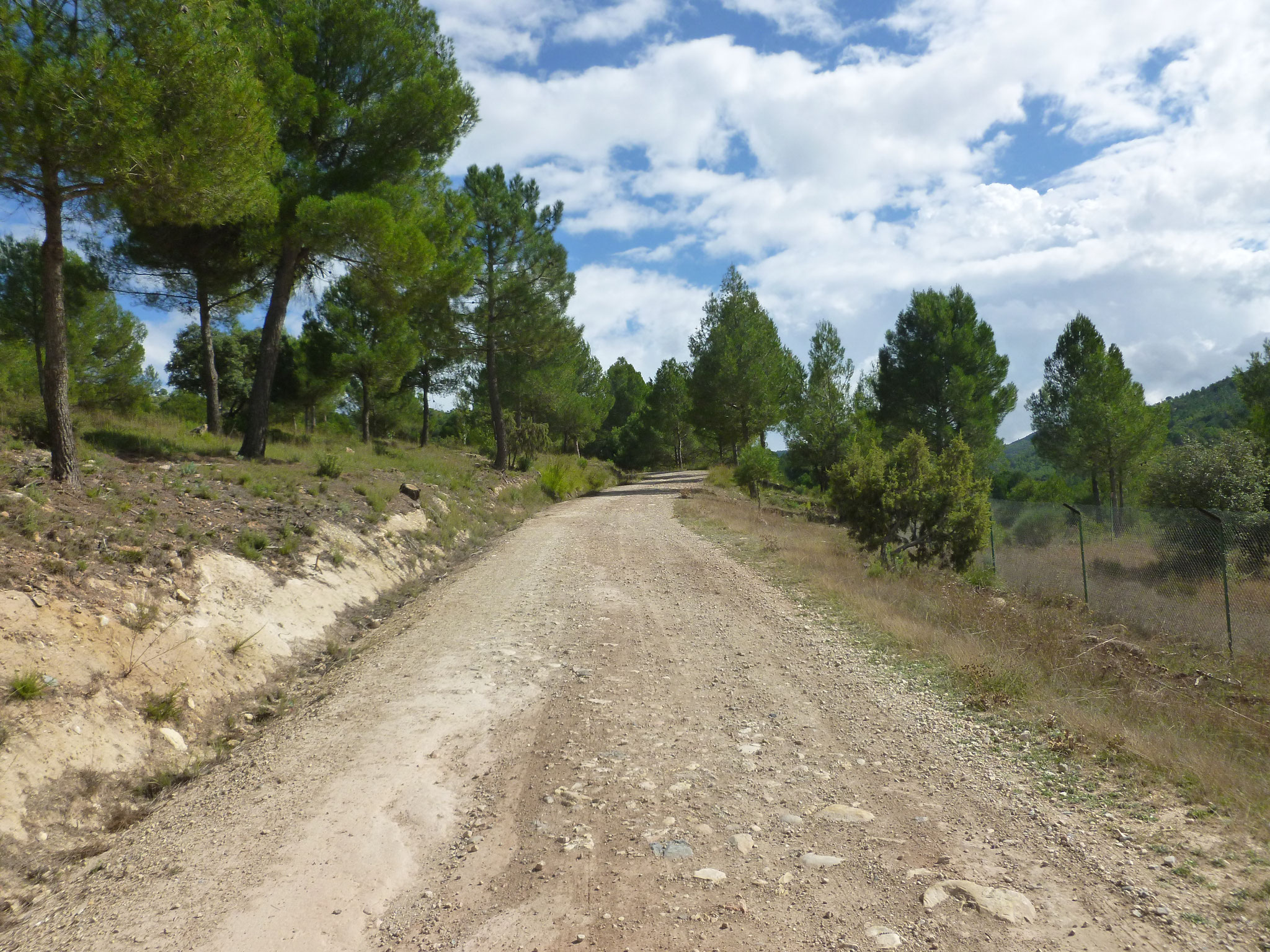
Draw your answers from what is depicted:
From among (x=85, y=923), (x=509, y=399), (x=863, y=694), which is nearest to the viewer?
(x=85, y=923)

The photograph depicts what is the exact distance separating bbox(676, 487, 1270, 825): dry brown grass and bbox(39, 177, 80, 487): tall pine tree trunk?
9189 millimetres

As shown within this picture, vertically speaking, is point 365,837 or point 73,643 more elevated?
point 73,643

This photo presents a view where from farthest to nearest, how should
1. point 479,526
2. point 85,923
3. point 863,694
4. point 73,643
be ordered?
point 479,526, point 863,694, point 73,643, point 85,923

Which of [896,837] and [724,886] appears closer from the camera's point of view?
[724,886]

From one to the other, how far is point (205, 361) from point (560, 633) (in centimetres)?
1407

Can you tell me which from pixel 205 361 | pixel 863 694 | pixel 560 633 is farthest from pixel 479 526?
pixel 863 694

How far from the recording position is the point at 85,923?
3.34 m

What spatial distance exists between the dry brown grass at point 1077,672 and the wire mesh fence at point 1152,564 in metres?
0.61

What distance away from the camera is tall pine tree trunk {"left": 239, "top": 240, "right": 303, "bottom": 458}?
13.9 m

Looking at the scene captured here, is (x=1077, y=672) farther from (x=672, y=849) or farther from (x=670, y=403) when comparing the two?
(x=670, y=403)

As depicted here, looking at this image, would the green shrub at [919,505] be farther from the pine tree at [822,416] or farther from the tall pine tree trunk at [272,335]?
the pine tree at [822,416]

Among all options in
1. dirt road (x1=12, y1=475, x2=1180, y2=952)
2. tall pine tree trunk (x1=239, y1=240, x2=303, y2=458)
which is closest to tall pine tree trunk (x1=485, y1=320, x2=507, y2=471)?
tall pine tree trunk (x1=239, y1=240, x2=303, y2=458)

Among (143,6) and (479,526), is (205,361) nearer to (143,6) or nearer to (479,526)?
(479,526)

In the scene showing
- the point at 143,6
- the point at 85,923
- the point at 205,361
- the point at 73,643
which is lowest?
the point at 85,923
